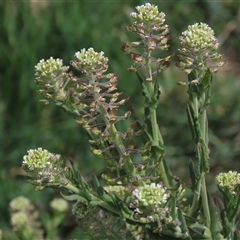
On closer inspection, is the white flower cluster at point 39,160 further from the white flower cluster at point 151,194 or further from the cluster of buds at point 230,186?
the cluster of buds at point 230,186

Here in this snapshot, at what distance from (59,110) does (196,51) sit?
2.53 m

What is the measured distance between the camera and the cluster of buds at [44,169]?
93 cm

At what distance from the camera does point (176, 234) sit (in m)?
0.95

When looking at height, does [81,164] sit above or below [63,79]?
above

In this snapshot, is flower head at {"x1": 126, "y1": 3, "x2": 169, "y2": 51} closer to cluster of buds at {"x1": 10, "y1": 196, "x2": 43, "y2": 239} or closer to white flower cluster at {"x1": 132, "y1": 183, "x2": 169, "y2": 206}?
white flower cluster at {"x1": 132, "y1": 183, "x2": 169, "y2": 206}

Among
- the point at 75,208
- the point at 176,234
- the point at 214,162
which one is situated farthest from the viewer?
the point at 214,162

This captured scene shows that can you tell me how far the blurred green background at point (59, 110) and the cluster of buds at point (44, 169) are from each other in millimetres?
2041

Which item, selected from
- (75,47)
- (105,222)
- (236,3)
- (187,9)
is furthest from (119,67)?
(105,222)

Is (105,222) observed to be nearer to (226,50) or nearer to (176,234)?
(176,234)

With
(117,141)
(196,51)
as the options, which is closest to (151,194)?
(117,141)

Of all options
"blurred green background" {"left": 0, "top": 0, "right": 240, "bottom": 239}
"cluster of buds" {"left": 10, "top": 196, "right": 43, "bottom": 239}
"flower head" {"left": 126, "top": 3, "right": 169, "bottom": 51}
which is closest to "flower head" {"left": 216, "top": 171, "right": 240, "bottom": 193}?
"flower head" {"left": 126, "top": 3, "right": 169, "bottom": 51}

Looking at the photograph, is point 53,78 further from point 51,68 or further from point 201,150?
point 201,150

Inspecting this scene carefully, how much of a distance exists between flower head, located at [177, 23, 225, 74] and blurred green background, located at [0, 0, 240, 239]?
2.09 metres

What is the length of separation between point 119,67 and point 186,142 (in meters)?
0.60
